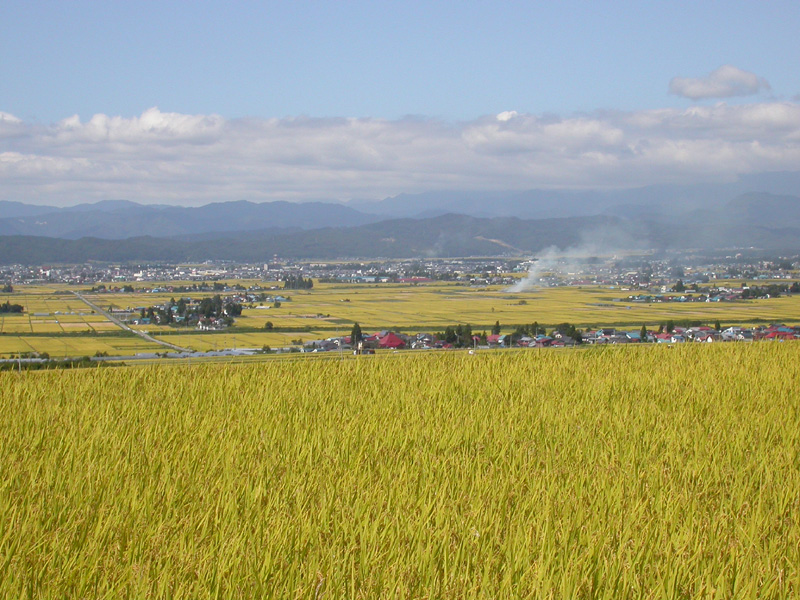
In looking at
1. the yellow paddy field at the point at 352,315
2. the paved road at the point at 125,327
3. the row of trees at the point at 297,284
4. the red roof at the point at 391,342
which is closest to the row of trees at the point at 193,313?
the yellow paddy field at the point at 352,315

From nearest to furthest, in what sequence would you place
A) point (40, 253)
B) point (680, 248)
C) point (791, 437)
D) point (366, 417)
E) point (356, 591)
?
point (356, 591) → point (791, 437) → point (366, 417) → point (40, 253) → point (680, 248)

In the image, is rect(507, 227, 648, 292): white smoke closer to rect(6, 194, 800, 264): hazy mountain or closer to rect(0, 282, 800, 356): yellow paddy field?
A: rect(6, 194, 800, 264): hazy mountain

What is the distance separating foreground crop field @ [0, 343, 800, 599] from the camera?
2.94 meters

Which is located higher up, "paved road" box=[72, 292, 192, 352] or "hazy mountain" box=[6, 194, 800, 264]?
"hazy mountain" box=[6, 194, 800, 264]

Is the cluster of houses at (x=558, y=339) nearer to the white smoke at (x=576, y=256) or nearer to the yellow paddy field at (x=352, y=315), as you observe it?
the yellow paddy field at (x=352, y=315)

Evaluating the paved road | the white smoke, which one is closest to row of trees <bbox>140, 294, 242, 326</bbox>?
the paved road

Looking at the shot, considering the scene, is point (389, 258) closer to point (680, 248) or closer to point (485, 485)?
point (680, 248)

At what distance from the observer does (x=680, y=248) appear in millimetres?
96250

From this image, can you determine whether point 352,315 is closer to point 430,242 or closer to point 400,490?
point 400,490

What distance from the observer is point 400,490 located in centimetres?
395

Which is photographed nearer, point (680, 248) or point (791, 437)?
point (791, 437)

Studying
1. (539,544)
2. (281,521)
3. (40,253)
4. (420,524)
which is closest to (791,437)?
(539,544)

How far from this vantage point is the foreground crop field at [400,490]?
2939 mm

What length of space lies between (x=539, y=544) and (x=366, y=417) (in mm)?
2719
